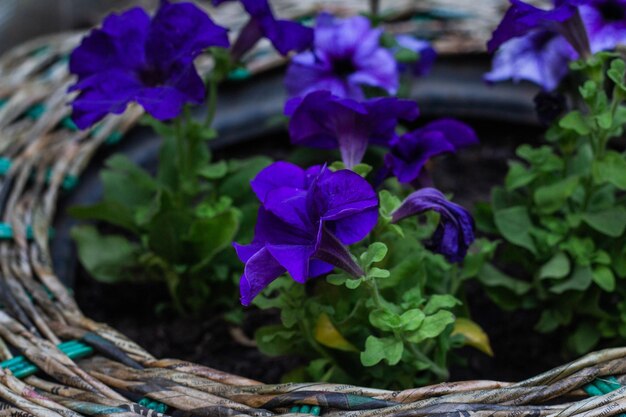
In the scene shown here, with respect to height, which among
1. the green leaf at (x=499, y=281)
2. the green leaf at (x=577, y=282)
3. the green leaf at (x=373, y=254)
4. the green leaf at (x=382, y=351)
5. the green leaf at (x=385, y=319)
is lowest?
the green leaf at (x=499, y=281)

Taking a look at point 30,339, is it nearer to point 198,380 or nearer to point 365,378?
point 198,380

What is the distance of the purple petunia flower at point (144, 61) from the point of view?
1.07 metres

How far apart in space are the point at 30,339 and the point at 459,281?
20.7 inches

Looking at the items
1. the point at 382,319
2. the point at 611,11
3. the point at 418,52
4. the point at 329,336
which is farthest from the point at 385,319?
the point at 418,52

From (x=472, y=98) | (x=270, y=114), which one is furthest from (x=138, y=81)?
(x=472, y=98)

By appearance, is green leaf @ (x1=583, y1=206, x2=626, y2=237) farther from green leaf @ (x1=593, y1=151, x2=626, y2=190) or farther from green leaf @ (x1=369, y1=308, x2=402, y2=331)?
green leaf @ (x1=369, y1=308, x2=402, y2=331)

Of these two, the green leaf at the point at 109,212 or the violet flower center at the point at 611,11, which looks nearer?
the violet flower center at the point at 611,11

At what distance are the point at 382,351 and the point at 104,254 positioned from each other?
57 centimetres

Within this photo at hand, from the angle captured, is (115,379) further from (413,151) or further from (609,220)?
(609,220)

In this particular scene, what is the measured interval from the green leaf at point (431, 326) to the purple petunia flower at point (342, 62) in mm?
444

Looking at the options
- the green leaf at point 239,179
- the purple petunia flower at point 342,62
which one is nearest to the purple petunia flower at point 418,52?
the purple petunia flower at point 342,62

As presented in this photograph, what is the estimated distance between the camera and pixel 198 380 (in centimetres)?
96

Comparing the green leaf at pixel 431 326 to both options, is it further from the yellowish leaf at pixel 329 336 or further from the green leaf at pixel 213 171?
the green leaf at pixel 213 171

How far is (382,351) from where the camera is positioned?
36.8 inches
